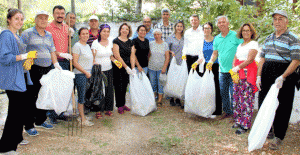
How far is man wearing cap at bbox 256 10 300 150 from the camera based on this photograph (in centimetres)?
276

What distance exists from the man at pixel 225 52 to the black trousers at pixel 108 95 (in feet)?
5.39

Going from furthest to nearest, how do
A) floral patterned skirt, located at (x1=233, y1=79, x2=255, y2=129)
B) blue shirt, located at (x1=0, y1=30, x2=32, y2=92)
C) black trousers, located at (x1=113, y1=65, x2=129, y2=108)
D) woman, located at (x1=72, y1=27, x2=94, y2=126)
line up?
black trousers, located at (x1=113, y1=65, x2=129, y2=108), woman, located at (x1=72, y1=27, x2=94, y2=126), floral patterned skirt, located at (x1=233, y1=79, x2=255, y2=129), blue shirt, located at (x1=0, y1=30, x2=32, y2=92)

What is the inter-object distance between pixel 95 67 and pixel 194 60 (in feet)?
5.83

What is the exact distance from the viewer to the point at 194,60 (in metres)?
4.22

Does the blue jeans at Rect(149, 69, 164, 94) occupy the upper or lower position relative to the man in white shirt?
lower

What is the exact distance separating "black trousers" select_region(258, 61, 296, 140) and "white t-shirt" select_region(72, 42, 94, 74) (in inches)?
98.7

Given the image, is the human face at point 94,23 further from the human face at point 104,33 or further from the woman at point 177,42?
the woman at point 177,42

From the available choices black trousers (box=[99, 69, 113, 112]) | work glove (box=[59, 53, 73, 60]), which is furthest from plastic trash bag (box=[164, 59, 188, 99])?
work glove (box=[59, 53, 73, 60])

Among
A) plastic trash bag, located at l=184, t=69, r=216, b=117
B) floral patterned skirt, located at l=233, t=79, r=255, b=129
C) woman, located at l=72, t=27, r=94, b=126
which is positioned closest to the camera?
floral patterned skirt, located at l=233, t=79, r=255, b=129

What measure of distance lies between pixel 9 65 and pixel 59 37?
1.10 m

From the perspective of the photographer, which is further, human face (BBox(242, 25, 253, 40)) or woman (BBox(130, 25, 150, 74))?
woman (BBox(130, 25, 150, 74))

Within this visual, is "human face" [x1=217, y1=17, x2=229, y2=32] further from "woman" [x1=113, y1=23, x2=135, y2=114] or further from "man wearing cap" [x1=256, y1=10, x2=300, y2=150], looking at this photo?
"woman" [x1=113, y1=23, x2=135, y2=114]

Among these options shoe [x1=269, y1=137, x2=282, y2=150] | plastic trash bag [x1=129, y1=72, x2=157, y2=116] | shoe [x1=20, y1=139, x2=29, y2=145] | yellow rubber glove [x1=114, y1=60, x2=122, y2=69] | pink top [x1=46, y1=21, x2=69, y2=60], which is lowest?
shoe [x1=269, y1=137, x2=282, y2=150]

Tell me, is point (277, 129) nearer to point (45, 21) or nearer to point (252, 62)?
point (252, 62)
